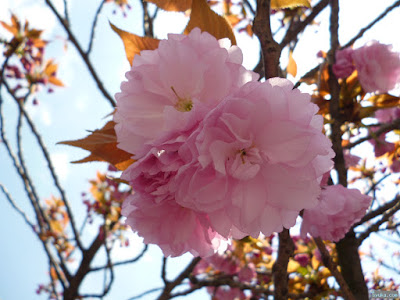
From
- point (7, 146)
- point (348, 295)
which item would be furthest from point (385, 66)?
point (7, 146)

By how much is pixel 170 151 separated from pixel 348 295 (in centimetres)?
49

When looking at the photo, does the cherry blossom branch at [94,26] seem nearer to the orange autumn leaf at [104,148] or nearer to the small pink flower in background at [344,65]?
the small pink flower in background at [344,65]

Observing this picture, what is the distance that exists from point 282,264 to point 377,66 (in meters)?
0.69

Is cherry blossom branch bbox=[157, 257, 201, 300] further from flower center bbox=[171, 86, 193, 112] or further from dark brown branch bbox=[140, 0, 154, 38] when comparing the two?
dark brown branch bbox=[140, 0, 154, 38]

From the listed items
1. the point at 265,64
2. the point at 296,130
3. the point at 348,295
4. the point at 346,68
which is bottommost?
the point at 348,295

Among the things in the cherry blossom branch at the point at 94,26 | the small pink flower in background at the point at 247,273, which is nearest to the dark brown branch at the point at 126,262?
the small pink flower in background at the point at 247,273

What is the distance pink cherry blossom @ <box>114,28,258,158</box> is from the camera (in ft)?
1.25

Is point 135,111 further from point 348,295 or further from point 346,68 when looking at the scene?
point 346,68

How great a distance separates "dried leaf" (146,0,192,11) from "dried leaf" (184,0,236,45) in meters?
0.09

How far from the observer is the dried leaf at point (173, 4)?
50 cm

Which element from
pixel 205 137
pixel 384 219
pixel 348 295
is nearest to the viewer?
pixel 205 137

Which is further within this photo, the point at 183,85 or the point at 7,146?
the point at 7,146

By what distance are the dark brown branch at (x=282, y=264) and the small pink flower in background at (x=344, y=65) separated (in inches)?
25.2

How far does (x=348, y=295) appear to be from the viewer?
620 millimetres
